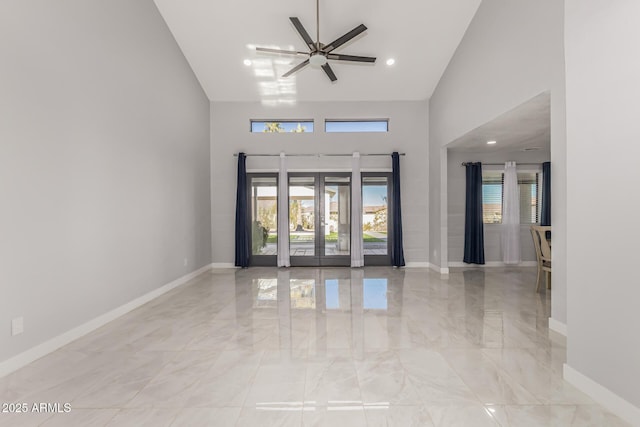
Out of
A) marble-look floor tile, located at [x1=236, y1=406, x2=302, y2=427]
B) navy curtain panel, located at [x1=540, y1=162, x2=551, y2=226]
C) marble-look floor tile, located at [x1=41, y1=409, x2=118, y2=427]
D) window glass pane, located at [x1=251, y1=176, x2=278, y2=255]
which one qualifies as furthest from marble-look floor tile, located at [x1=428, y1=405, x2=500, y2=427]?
navy curtain panel, located at [x1=540, y1=162, x2=551, y2=226]

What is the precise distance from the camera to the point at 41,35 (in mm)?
2639

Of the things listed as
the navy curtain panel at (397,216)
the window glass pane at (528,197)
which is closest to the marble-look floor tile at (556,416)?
the navy curtain panel at (397,216)

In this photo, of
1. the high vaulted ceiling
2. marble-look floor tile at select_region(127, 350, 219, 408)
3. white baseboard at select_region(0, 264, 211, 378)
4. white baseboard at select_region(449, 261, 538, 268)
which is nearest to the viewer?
marble-look floor tile at select_region(127, 350, 219, 408)

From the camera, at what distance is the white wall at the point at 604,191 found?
5.82ft

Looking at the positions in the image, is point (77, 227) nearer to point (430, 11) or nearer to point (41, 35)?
point (41, 35)

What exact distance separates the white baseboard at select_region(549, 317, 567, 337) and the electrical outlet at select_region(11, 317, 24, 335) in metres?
4.75

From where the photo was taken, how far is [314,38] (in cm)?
511

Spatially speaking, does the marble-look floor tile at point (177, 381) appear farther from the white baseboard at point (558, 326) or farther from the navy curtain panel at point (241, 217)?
the navy curtain panel at point (241, 217)

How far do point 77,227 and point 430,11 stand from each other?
5.40m

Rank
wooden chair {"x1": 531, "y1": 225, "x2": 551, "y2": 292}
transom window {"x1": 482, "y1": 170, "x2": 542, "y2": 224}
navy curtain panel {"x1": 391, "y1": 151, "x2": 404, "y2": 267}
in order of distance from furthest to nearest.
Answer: transom window {"x1": 482, "y1": 170, "x2": 542, "y2": 224}, navy curtain panel {"x1": 391, "y1": 151, "x2": 404, "y2": 267}, wooden chair {"x1": 531, "y1": 225, "x2": 551, "y2": 292}

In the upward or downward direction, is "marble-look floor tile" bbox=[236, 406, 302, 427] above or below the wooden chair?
below

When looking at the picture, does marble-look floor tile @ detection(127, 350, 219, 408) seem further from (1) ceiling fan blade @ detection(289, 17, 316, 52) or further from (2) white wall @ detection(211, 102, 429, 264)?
(2) white wall @ detection(211, 102, 429, 264)

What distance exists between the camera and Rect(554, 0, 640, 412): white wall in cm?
177

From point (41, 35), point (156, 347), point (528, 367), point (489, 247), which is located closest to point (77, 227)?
point (156, 347)
